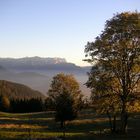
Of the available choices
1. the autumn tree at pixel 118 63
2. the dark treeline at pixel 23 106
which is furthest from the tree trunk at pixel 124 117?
the dark treeline at pixel 23 106

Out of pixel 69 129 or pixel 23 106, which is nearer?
pixel 69 129

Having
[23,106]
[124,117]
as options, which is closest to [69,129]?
[124,117]

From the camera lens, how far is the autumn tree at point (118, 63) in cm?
4862

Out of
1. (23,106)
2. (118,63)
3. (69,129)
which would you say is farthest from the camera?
(23,106)

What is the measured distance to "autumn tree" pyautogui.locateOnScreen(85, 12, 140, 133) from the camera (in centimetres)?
4862

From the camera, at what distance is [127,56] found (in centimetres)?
4888

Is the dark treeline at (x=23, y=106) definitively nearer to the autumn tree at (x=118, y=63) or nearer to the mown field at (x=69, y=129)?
the mown field at (x=69, y=129)

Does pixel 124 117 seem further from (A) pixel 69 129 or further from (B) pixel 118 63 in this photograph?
(A) pixel 69 129

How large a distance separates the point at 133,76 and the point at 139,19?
271 inches

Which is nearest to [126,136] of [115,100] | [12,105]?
[115,100]

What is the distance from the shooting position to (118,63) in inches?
1929

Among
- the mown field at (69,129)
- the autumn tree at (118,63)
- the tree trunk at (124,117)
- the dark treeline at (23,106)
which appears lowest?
the dark treeline at (23,106)

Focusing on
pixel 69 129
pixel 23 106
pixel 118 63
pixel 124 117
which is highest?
pixel 118 63

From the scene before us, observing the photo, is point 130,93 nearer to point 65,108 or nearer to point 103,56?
point 103,56
